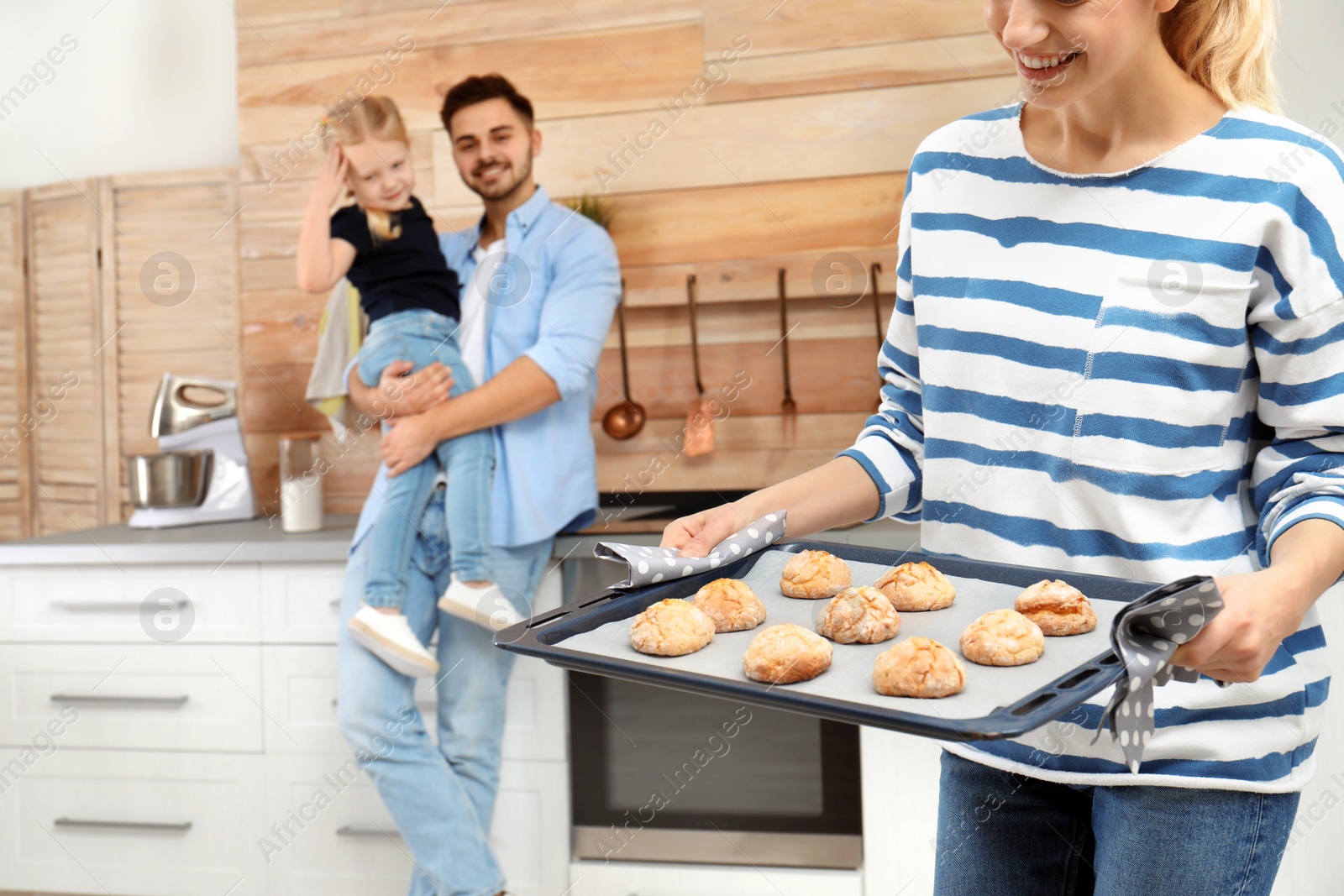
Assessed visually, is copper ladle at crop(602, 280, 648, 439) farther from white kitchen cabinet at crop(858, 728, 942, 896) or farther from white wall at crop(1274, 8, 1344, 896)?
white wall at crop(1274, 8, 1344, 896)

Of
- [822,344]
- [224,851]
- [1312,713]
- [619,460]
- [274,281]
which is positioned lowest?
[224,851]

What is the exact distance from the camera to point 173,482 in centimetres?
206

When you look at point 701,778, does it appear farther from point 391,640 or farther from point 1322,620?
point 1322,620

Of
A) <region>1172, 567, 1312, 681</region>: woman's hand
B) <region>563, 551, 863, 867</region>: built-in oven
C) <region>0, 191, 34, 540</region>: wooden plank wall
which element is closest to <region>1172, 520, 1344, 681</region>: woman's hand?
<region>1172, 567, 1312, 681</region>: woman's hand

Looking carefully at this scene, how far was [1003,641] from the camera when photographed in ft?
2.26

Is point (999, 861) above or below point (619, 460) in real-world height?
below

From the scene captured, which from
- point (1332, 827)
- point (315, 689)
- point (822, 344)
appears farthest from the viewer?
point (822, 344)

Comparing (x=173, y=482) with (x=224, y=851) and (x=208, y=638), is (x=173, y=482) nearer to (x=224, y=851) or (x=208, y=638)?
(x=208, y=638)

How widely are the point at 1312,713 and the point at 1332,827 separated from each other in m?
1.08

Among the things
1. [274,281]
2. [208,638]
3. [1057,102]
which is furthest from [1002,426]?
[274,281]

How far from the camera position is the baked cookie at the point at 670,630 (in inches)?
27.4

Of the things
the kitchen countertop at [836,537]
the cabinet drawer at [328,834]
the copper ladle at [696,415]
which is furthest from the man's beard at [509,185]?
the cabinet drawer at [328,834]

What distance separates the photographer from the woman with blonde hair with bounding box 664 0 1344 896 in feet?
2.14

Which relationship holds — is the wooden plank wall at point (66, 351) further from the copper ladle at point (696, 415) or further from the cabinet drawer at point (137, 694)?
the copper ladle at point (696, 415)
